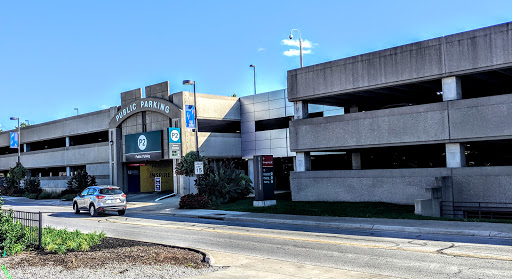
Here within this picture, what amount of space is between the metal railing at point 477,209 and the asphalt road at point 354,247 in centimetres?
632

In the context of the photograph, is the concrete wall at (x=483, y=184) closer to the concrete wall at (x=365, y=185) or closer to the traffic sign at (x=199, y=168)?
the concrete wall at (x=365, y=185)

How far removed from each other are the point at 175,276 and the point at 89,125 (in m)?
43.6

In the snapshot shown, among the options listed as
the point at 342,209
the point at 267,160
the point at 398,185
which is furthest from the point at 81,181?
the point at 398,185

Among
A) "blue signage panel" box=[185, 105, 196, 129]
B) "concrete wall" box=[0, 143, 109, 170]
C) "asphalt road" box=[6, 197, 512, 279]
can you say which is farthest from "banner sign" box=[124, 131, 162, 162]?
"asphalt road" box=[6, 197, 512, 279]

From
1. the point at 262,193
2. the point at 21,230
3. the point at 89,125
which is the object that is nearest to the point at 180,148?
the point at 262,193

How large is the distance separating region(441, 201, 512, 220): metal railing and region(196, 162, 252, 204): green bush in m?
14.1

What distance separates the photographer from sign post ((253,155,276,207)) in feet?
90.1

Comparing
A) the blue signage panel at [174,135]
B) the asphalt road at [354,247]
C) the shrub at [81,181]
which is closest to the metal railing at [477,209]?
the asphalt road at [354,247]

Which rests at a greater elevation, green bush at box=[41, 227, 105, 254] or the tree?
the tree

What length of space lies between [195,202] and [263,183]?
5.09m

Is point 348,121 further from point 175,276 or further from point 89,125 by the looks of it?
point 89,125

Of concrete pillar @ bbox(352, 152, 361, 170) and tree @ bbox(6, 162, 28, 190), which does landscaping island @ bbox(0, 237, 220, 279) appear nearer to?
concrete pillar @ bbox(352, 152, 361, 170)

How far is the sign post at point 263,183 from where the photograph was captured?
27450mm

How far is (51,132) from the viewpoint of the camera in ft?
184
